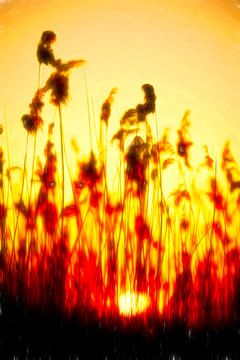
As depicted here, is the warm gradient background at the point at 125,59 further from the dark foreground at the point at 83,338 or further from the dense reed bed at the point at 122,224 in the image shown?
the dark foreground at the point at 83,338

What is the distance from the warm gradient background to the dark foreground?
0.48 metres

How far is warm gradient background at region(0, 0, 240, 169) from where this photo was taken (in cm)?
150

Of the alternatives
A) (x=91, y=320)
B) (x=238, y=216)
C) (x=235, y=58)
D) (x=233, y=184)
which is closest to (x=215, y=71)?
(x=235, y=58)

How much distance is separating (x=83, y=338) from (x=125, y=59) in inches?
32.9

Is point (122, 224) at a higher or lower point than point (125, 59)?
lower

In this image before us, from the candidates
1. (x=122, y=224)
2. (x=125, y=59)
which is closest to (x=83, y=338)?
(x=122, y=224)

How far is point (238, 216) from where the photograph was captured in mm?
1631

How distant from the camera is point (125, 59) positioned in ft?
4.99

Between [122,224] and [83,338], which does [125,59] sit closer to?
[122,224]

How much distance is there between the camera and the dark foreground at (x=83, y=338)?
1466mm

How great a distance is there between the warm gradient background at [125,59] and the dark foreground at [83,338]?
48 cm

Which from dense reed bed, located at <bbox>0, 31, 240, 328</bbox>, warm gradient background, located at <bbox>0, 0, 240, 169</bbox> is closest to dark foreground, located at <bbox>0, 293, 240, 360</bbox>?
dense reed bed, located at <bbox>0, 31, 240, 328</bbox>

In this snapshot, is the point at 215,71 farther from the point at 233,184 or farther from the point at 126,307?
the point at 126,307

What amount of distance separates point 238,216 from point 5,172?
741 mm
